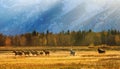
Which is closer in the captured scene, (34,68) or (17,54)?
(34,68)

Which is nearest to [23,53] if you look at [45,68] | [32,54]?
[32,54]

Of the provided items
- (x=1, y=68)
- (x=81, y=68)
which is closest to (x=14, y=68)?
(x=1, y=68)

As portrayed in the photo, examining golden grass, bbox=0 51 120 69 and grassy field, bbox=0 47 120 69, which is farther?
grassy field, bbox=0 47 120 69

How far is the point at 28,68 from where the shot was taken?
50531 mm

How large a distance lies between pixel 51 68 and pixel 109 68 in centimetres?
761

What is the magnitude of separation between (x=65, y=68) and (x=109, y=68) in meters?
5.73

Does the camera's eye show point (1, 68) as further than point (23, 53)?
No

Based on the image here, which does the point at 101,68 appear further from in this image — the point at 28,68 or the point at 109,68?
the point at 28,68

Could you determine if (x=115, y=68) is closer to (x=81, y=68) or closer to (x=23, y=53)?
(x=81, y=68)

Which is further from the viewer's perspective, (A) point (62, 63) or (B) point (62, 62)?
(B) point (62, 62)

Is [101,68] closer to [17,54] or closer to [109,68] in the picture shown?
[109,68]

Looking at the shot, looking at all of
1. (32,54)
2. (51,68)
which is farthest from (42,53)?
(51,68)

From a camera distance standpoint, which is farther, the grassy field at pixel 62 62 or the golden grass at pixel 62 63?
the grassy field at pixel 62 62

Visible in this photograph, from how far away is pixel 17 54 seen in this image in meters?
93.8
